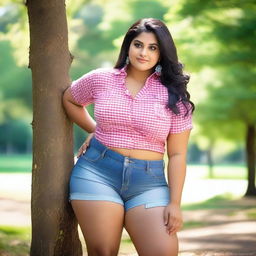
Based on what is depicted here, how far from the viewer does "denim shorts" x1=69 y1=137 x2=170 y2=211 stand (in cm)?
386

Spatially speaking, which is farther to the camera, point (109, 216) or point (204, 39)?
point (204, 39)

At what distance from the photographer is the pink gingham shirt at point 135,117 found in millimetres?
3881

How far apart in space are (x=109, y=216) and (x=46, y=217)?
2.80ft

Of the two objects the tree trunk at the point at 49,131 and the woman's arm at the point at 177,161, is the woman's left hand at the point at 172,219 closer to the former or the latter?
the woman's arm at the point at 177,161

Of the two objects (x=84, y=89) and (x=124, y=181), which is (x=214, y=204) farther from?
(x=124, y=181)

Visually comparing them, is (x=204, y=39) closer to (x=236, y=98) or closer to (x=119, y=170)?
(x=236, y=98)

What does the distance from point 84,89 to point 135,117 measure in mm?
556

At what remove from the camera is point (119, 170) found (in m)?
3.87

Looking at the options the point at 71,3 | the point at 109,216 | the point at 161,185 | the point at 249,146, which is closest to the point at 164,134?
the point at 161,185

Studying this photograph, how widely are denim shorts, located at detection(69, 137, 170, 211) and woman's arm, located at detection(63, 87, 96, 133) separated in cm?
57

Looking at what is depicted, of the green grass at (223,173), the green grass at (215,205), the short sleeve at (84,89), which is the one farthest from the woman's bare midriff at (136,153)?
the green grass at (223,173)

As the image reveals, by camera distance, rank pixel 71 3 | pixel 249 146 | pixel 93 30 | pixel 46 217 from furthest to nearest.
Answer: pixel 93 30
pixel 249 146
pixel 71 3
pixel 46 217

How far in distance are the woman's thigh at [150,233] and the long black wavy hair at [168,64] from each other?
735mm

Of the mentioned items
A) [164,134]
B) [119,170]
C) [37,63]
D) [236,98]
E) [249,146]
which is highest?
[37,63]
